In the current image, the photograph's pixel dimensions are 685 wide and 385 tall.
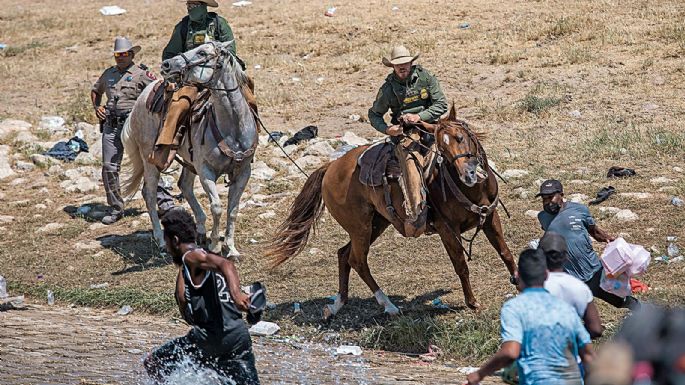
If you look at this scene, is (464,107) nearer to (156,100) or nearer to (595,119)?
(595,119)

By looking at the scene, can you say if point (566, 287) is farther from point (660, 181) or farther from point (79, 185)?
point (79, 185)

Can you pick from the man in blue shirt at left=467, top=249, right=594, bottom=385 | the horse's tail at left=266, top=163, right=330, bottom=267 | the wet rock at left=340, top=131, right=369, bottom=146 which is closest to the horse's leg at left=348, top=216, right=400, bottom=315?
the horse's tail at left=266, top=163, right=330, bottom=267

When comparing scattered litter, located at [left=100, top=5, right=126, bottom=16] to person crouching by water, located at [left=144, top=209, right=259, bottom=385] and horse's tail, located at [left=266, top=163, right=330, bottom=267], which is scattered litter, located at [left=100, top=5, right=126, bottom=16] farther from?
person crouching by water, located at [left=144, top=209, right=259, bottom=385]

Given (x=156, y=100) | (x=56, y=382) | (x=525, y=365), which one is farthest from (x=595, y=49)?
(x=525, y=365)

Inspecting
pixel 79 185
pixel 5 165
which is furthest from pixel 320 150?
pixel 5 165

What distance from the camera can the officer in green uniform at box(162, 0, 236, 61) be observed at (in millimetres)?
11617

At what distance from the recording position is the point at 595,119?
570 inches

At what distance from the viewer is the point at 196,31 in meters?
11.7

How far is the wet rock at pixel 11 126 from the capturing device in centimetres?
1689

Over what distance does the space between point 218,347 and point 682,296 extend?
416 cm

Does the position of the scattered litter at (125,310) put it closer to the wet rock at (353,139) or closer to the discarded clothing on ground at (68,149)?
the wet rock at (353,139)

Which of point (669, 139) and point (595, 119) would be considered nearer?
point (669, 139)

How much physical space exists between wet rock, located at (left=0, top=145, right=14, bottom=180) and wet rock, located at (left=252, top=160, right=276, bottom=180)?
3.52m

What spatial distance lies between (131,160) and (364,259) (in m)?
4.23
